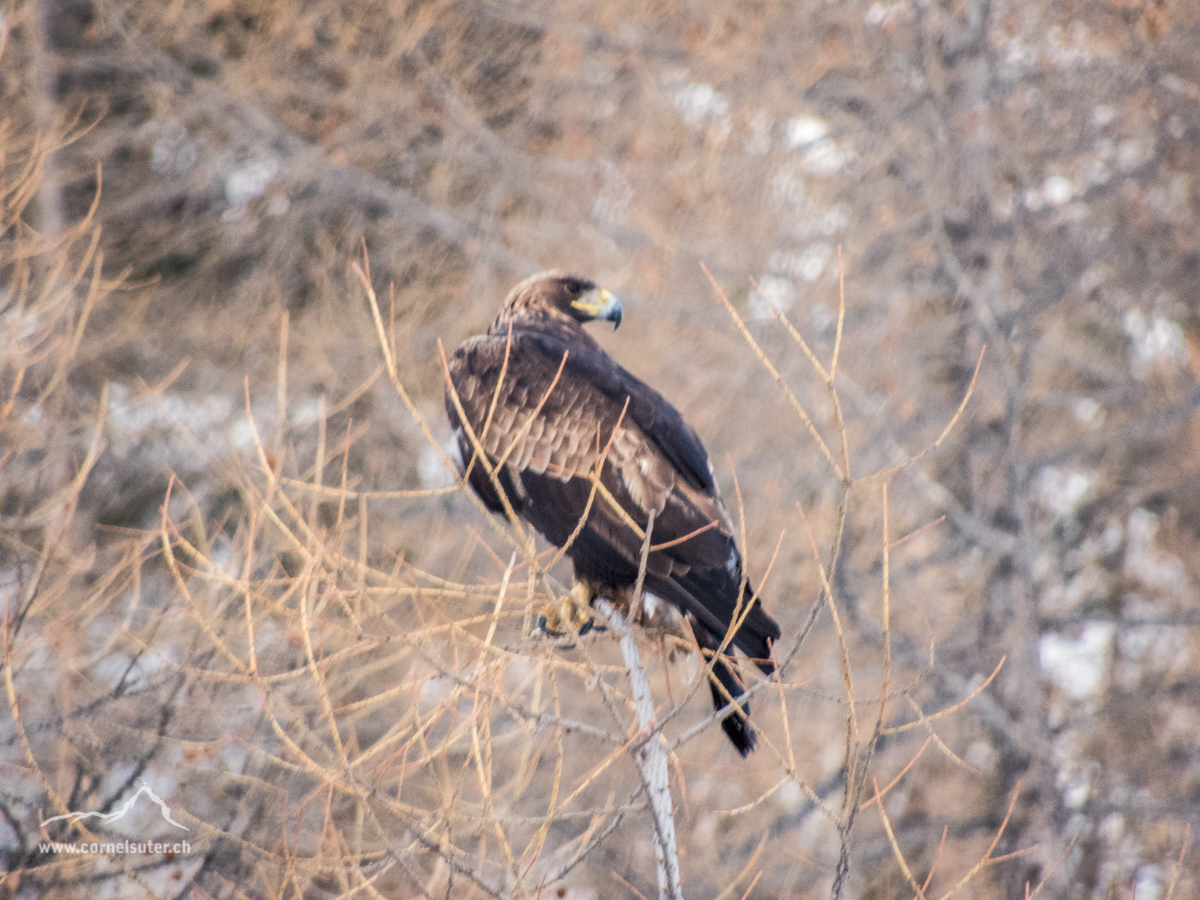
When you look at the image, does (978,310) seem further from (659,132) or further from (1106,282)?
(659,132)

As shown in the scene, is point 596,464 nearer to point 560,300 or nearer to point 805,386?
point 560,300

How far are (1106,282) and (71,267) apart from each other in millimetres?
8138

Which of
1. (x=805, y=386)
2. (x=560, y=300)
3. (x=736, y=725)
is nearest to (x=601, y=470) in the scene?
(x=736, y=725)

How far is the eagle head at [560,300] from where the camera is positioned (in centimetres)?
388

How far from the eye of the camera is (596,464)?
325 centimetres

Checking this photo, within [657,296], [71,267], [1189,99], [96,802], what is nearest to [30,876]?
[96,802]

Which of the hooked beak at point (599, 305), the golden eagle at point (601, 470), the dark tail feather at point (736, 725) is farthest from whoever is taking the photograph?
the hooked beak at point (599, 305)

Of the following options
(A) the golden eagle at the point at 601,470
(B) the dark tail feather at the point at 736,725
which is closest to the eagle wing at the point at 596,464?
(A) the golden eagle at the point at 601,470

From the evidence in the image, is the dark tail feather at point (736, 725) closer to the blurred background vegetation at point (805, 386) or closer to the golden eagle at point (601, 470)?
the golden eagle at point (601, 470)

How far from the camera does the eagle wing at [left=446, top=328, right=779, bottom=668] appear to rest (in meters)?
3.06

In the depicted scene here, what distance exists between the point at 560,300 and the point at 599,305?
204 millimetres

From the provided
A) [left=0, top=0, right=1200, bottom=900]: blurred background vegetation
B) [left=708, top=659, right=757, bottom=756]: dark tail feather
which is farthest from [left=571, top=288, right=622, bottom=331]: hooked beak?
[left=0, top=0, right=1200, bottom=900]: blurred background vegetation

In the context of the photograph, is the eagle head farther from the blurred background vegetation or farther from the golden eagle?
the blurred background vegetation

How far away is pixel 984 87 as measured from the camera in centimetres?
640
